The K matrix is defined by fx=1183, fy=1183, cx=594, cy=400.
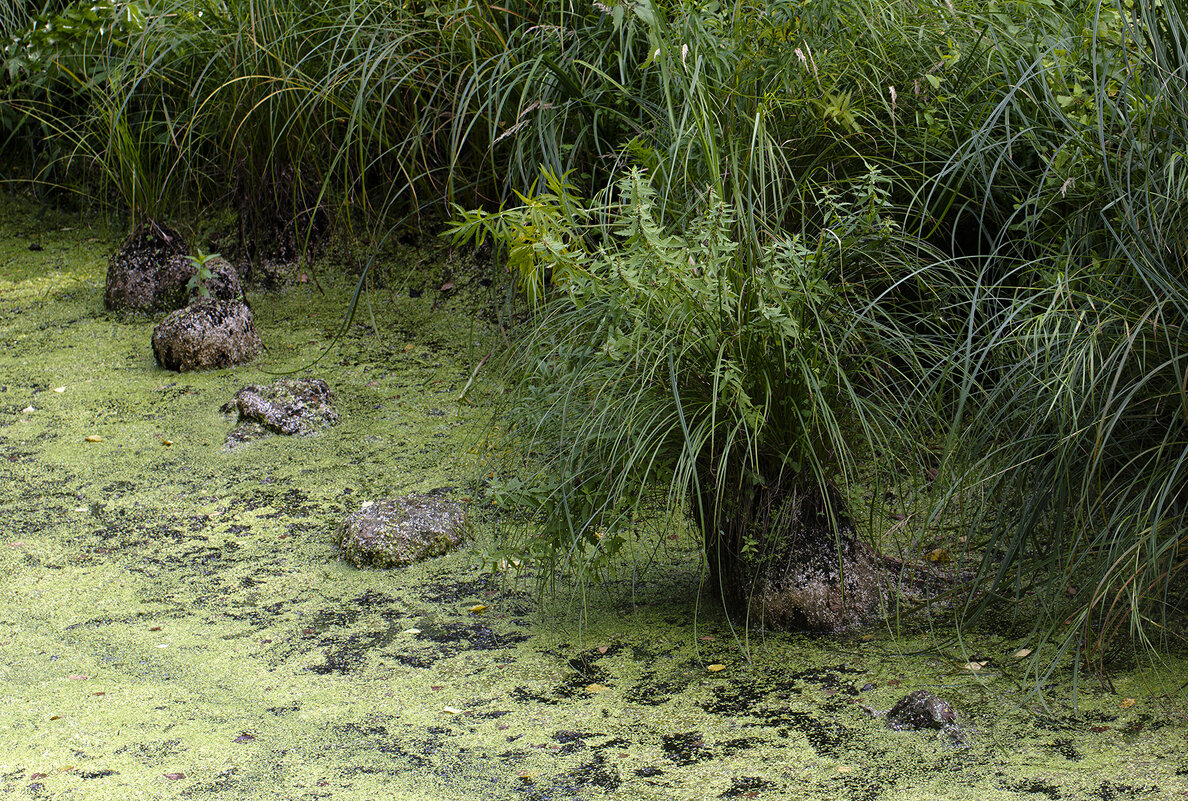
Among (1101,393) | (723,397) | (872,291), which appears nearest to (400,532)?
(723,397)

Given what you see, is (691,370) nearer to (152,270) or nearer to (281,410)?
(281,410)

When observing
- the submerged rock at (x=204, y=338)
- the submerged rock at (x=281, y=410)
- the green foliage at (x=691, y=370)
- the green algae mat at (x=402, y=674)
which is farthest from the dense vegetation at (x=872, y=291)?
the submerged rock at (x=204, y=338)

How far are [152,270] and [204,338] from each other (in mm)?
582

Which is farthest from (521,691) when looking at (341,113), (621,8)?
(341,113)

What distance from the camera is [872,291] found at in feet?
8.38

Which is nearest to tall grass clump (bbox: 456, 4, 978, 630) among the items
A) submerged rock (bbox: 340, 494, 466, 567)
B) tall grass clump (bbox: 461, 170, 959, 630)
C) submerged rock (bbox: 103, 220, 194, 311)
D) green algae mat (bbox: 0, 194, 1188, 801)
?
tall grass clump (bbox: 461, 170, 959, 630)

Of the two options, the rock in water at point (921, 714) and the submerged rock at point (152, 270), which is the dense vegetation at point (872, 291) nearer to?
the rock in water at point (921, 714)

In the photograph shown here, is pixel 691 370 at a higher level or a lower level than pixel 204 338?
higher

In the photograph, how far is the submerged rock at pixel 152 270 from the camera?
419cm

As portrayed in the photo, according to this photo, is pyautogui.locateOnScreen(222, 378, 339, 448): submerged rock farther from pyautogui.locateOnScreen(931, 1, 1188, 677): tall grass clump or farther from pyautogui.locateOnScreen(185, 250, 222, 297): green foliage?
pyautogui.locateOnScreen(931, 1, 1188, 677): tall grass clump

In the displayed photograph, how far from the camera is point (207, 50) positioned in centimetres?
420

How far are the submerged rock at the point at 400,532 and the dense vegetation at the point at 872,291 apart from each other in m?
0.26

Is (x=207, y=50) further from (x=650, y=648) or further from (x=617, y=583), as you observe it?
(x=650, y=648)

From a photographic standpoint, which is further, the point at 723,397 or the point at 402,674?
the point at 402,674
